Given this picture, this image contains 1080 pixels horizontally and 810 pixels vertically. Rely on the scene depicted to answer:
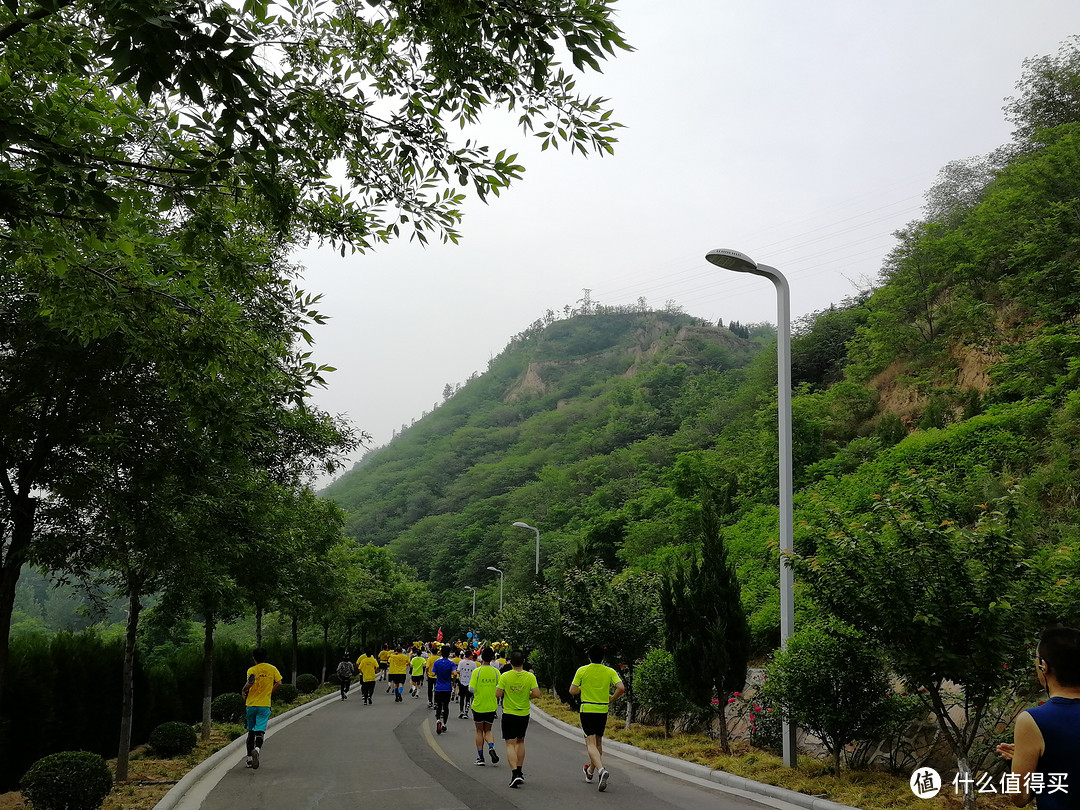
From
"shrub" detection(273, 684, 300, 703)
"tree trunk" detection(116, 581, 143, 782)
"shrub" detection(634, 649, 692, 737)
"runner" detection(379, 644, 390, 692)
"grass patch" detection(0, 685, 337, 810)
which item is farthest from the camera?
"runner" detection(379, 644, 390, 692)

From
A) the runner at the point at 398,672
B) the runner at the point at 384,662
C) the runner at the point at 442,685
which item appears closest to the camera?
the runner at the point at 442,685

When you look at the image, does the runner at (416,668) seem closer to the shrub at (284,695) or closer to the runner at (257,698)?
the shrub at (284,695)

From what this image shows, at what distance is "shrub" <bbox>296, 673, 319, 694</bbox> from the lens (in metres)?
Result: 29.4

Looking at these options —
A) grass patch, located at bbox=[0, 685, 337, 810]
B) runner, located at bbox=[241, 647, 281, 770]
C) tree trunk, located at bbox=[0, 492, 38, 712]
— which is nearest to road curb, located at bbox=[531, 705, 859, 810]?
runner, located at bbox=[241, 647, 281, 770]

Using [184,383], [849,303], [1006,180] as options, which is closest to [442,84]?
[184,383]

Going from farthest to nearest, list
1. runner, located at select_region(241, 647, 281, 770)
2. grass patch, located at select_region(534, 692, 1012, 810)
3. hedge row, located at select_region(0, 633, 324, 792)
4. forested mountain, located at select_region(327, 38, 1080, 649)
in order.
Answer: forested mountain, located at select_region(327, 38, 1080, 649), hedge row, located at select_region(0, 633, 324, 792), runner, located at select_region(241, 647, 281, 770), grass patch, located at select_region(534, 692, 1012, 810)

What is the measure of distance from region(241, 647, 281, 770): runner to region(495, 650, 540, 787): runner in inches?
139

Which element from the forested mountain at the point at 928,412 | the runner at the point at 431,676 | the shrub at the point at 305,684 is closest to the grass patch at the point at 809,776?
the forested mountain at the point at 928,412

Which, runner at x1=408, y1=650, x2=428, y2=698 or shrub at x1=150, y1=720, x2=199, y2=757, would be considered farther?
runner at x1=408, y1=650, x2=428, y2=698

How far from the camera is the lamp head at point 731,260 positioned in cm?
1142

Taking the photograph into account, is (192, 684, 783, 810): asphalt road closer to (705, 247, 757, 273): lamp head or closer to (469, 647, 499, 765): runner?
(469, 647, 499, 765): runner

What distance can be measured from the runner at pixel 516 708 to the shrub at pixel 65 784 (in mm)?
4742

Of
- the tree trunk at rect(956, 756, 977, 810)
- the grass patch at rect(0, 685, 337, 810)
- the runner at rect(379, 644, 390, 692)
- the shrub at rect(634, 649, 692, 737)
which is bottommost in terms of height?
the runner at rect(379, 644, 390, 692)

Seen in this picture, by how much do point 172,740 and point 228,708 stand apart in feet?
20.1
